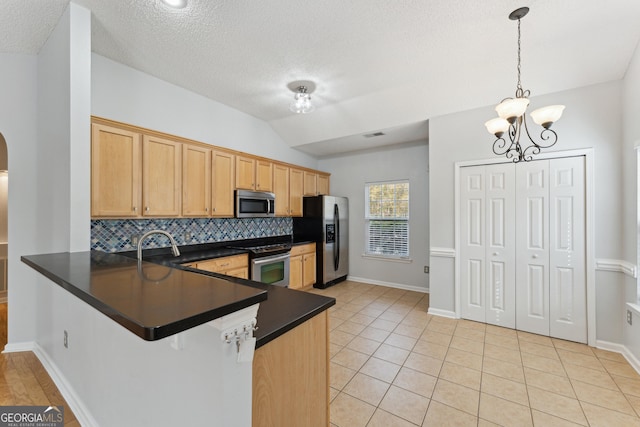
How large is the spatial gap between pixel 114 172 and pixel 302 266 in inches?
119

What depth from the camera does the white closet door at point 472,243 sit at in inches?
137

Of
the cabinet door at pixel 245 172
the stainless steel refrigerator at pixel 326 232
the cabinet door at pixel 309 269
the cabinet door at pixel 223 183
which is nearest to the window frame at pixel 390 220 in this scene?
the stainless steel refrigerator at pixel 326 232

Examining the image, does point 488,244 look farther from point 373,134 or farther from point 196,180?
point 196,180

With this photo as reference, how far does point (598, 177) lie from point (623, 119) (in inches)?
23.5

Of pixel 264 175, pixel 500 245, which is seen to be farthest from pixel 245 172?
pixel 500 245

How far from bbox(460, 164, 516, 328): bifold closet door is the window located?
1556 mm

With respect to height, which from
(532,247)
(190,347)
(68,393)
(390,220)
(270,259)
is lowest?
(68,393)

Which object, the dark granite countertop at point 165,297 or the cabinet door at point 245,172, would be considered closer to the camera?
the dark granite countertop at point 165,297

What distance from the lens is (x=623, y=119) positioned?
2.73 metres

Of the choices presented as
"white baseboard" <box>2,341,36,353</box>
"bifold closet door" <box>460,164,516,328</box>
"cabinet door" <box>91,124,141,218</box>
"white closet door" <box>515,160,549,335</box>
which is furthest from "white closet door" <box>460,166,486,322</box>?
"white baseboard" <box>2,341,36,353</box>

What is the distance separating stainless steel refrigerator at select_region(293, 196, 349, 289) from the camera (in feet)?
16.6

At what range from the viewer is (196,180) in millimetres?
3486

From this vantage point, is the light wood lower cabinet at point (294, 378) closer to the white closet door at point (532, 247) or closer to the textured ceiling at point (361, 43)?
the textured ceiling at point (361, 43)

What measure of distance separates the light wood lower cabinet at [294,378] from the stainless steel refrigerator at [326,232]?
3.53 metres
